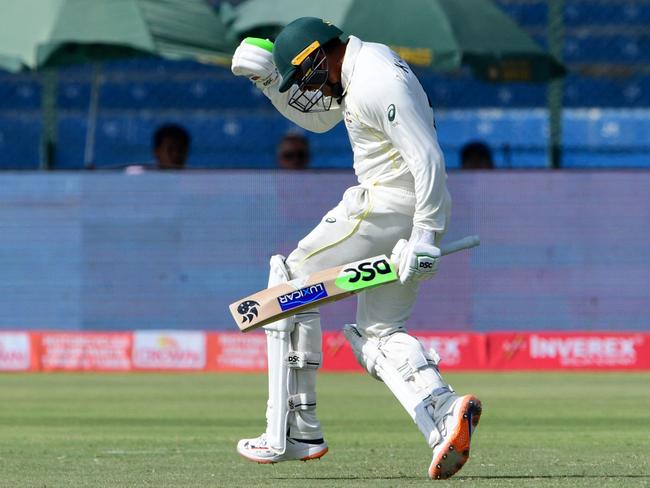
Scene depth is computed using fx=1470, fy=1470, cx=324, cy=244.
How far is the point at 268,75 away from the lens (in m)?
5.62

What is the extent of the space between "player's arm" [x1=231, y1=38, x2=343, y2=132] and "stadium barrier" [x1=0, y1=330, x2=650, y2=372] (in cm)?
676

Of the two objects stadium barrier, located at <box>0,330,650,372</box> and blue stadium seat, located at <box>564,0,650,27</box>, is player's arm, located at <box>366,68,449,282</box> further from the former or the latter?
blue stadium seat, located at <box>564,0,650,27</box>

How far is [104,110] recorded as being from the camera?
54.4 ft

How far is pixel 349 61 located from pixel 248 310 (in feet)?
3.11

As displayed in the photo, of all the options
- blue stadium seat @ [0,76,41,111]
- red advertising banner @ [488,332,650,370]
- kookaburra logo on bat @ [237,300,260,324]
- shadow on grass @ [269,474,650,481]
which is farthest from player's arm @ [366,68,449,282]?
blue stadium seat @ [0,76,41,111]

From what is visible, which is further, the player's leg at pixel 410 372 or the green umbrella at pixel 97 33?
the green umbrella at pixel 97 33

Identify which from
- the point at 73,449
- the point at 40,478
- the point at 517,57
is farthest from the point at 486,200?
the point at 40,478

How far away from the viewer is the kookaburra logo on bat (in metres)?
5.20

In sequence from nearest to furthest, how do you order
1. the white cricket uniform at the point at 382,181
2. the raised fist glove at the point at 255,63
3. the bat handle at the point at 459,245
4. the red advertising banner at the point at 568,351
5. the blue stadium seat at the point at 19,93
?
the white cricket uniform at the point at 382,181 < the bat handle at the point at 459,245 < the raised fist glove at the point at 255,63 < the red advertising banner at the point at 568,351 < the blue stadium seat at the point at 19,93

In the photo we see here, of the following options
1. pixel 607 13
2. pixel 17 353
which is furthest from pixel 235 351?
pixel 607 13

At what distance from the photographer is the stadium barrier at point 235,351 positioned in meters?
12.3

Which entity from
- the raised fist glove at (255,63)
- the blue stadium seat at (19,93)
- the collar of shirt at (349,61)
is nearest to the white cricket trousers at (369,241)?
the collar of shirt at (349,61)

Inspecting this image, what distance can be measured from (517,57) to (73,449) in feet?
26.2

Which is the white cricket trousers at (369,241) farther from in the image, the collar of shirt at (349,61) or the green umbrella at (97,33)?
the green umbrella at (97,33)
